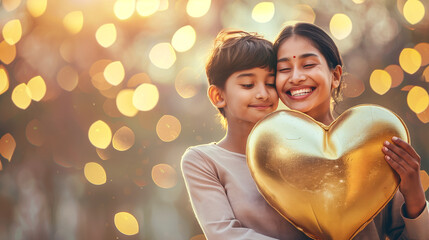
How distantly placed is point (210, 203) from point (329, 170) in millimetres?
309

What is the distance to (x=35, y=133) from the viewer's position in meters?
4.30

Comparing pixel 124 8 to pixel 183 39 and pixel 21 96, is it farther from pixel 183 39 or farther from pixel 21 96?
pixel 21 96

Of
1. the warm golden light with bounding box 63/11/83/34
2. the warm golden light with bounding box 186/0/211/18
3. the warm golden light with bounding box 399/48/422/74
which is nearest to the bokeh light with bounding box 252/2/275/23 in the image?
the warm golden light with bounding box 186/0/211/18

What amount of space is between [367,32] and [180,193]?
222 centimetres

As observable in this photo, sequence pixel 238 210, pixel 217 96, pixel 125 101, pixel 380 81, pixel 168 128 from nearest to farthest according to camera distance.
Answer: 1. pixel 238 210
2. pixel 217 96
3. pixel 380 81
4. pixel 125 101
5. pixel 168 128

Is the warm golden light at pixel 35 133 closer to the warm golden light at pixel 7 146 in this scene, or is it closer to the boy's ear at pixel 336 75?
the warm golden light at pixel 7 146

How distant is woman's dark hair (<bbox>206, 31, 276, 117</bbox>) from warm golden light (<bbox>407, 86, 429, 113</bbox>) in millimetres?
2413

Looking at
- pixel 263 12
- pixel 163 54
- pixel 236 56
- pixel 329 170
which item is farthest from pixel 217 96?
pixel 163 54

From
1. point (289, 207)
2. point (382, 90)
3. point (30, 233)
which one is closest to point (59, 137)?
point (30, 233)

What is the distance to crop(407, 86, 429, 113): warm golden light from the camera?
353 centimetres

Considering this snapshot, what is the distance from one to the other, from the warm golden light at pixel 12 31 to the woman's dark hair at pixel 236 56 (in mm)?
2940

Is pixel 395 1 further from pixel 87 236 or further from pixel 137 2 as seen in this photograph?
pixel 87 236

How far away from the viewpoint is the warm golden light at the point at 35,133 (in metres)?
4.22

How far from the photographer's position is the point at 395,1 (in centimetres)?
366
